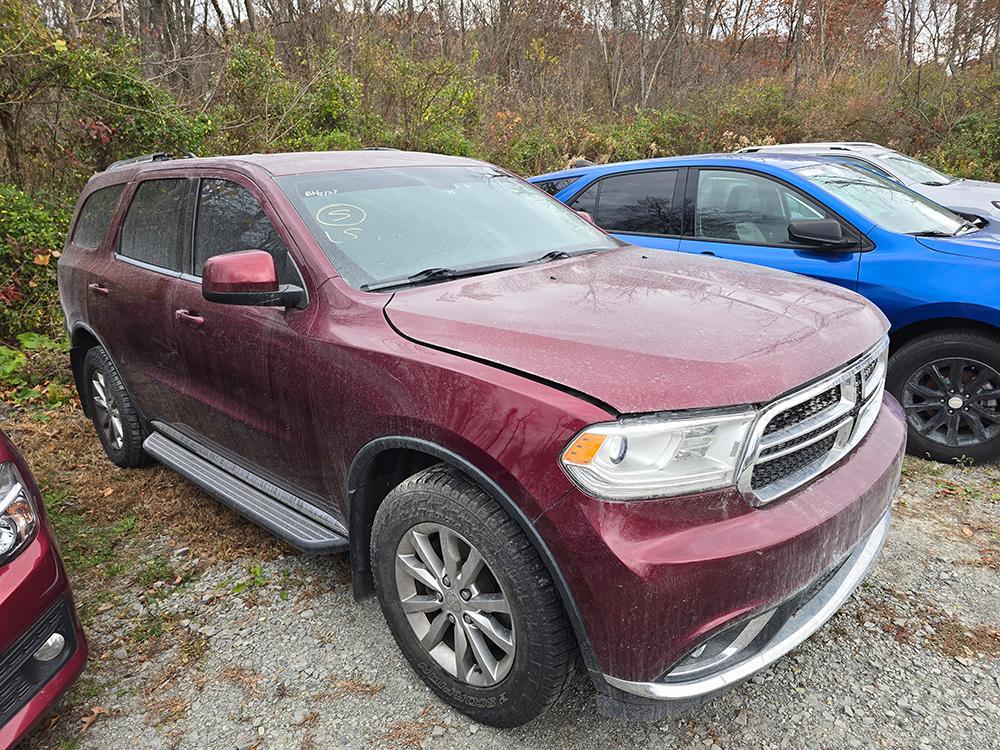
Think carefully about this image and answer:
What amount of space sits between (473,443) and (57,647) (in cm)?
148

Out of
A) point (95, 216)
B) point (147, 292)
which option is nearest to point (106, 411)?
point (95, 216)

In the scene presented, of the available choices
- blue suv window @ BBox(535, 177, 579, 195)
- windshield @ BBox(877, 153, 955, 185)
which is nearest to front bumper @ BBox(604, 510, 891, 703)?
blue suv window @ BBox(535, 177, 579, 195)

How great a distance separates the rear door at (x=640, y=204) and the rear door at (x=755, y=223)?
113mm

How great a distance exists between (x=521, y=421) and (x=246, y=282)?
3.85 ft

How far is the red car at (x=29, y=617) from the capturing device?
194 centimetres

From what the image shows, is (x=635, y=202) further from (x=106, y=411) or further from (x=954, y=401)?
(x=106, y=411)

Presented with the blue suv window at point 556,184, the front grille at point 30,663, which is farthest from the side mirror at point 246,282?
the blue suv window at point 556,184

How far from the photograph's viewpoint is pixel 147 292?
10.9 feet

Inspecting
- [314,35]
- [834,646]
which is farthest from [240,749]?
[314,35]

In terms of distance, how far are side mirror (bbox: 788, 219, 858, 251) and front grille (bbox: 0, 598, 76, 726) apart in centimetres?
393

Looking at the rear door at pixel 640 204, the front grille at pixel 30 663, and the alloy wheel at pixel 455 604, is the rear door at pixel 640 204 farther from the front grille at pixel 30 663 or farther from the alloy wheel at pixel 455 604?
the front grille at pixel 30 663

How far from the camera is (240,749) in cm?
219

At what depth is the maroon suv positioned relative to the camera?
5.60ft

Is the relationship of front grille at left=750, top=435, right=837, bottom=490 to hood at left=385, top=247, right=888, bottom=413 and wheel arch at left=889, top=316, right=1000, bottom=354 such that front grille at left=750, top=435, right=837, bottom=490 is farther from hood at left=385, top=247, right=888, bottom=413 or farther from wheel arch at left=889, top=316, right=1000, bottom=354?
wheel arch at left=889, top=316, right=1000, bottom=354
